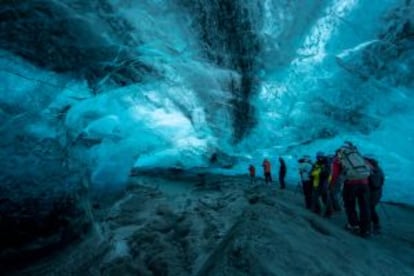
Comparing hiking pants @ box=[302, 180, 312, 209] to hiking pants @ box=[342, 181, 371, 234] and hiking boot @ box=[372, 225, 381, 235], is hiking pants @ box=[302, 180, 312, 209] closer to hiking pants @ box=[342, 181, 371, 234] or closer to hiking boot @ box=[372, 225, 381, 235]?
hiking boot @ box=[372, 225, 381, 235]

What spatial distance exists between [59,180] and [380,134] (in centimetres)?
1721

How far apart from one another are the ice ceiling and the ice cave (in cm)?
6

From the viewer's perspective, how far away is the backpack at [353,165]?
514 centimetres

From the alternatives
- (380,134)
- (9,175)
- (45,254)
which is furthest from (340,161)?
(380,134)

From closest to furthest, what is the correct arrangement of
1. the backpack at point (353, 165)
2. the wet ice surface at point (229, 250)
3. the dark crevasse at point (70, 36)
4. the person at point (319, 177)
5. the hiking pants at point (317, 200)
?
1. the wet ice surface at point (229, 250)
2. the backpack at point (353, 165)
3. the person at point (319, 177)
4. the hiking pants at point (317, 200)
5. the dark crevasse at point (70, 36)

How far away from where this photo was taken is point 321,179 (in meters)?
7.46

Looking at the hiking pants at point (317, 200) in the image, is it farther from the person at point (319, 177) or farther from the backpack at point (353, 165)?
the backpack at point (353, 165)

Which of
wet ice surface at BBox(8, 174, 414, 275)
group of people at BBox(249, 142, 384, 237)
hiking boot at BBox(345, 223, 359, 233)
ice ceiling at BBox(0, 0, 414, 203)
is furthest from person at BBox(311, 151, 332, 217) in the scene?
ice ceiling at BBox(0, 0, 414, 203)

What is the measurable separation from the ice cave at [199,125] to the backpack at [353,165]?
0.16 meters

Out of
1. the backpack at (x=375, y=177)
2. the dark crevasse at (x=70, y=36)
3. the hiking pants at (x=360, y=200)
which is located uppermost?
the dark crevasse at (x=70, y=36)

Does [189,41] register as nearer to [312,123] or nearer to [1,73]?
[1,73]

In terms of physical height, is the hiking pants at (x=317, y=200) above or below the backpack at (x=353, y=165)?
below

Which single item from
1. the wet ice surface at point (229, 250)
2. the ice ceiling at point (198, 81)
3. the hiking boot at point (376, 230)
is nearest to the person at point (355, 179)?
the wet ice surface at point (229, 250)

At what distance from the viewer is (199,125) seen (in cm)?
1841
